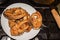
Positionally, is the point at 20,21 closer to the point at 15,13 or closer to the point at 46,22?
the point at 15,13

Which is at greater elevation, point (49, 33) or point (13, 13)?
point (13, 13)

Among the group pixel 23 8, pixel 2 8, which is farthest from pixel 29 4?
pixel 2 8

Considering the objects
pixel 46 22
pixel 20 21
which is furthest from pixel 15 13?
pixel 46 22

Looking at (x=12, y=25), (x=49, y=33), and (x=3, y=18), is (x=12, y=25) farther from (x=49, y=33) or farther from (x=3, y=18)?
(x=49, y=33)

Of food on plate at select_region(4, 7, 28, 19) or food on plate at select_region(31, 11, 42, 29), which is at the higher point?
food on plate at select_region(4, 7, 28, 19)

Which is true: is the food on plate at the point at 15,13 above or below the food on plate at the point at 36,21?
above
